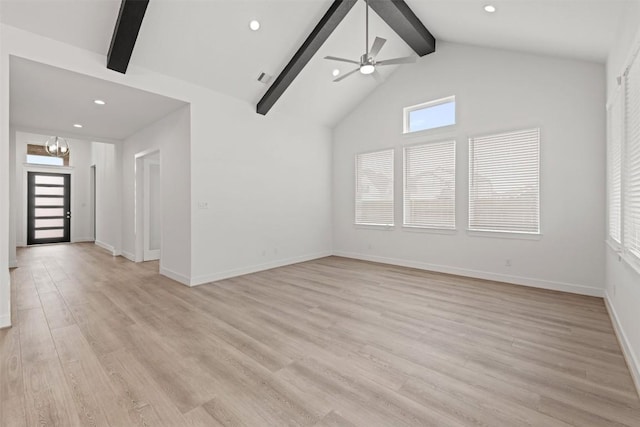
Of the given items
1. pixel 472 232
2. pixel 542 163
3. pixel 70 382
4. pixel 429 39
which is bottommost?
pixel 70 382

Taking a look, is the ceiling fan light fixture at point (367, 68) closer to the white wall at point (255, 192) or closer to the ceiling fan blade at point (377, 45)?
the ceiling fan blade at point (377, 45)

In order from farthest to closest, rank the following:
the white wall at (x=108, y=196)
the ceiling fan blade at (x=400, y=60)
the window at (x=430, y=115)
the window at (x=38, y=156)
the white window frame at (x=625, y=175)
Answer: the window at (x=38, y=156) < the white wall at (x=108, y=196) < the window at (x=430, y=115) < the ceiling fan blade at (x=400, y=60) < the white window frame at (x=625, y=175)

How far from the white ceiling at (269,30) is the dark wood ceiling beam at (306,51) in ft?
0.36

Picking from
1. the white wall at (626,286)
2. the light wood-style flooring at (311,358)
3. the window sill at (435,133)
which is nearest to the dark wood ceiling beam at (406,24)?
the window sill at (435,133)

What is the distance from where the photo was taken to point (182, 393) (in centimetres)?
194

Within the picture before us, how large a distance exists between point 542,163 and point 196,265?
560 centimetres

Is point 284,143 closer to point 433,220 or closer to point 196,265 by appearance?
point 196,265

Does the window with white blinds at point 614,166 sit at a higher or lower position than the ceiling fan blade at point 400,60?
lower

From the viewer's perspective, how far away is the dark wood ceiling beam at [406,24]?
413 centimetres

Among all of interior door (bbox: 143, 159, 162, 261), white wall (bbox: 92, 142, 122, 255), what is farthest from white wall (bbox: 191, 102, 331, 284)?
white wall (bbox: 92, 142, 122, 255)

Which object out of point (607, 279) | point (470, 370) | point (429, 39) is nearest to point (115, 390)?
point (470, 370)

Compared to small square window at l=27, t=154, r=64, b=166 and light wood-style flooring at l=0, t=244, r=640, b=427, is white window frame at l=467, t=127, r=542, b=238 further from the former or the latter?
small square window at l=27, t=154, r=64, b=166

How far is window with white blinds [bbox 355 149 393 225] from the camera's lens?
619cm

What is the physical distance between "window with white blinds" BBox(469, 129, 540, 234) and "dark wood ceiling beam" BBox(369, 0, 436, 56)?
1.94 metres
